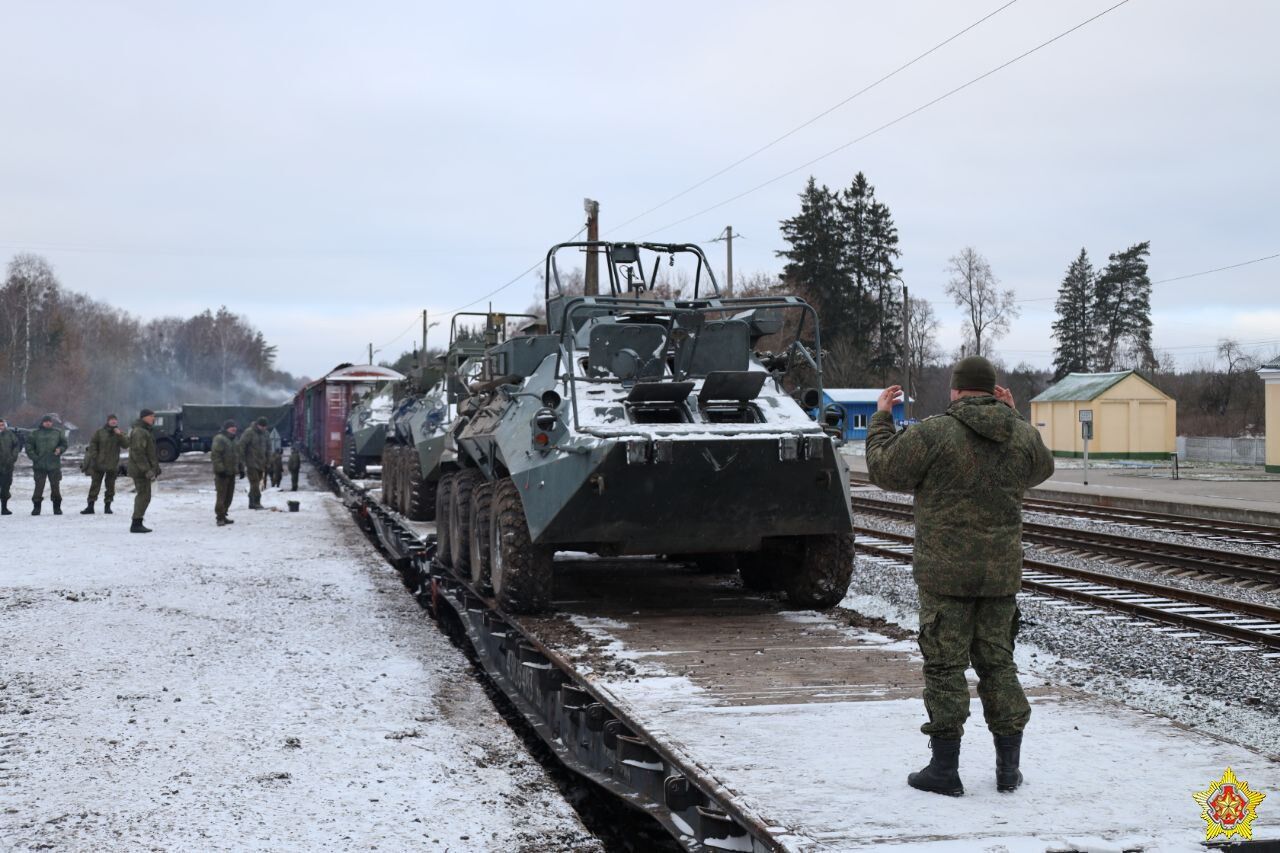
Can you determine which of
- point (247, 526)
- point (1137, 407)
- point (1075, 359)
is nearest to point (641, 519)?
point (247, 526)

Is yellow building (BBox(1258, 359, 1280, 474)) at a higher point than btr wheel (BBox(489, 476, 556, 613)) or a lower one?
higher

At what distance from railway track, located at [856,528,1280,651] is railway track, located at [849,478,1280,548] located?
3081 mm

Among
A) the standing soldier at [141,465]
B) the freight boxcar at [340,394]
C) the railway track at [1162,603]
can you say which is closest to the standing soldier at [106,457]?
the standing soldier at [141,465]

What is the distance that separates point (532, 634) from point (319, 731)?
5.17 ft

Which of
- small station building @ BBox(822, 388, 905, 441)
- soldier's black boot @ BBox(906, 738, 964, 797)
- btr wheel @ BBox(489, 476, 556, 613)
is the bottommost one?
soldier's black boot @ BBox(906, 738, 964, 797)

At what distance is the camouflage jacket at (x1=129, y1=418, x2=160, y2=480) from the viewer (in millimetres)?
17062

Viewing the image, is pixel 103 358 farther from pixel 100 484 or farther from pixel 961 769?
pixel 961 769

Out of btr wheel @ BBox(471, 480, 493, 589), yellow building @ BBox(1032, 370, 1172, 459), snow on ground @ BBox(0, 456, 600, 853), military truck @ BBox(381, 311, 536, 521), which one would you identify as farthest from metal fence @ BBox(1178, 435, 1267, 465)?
snow on ground @ BBox(0, 456, 600, 853)

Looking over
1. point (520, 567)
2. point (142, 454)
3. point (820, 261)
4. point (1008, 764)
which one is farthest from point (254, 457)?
point (820, 261)

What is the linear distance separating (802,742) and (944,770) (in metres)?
0.81

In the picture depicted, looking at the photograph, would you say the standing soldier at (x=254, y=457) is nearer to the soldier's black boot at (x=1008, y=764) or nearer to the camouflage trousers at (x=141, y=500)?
the camouflage trousers at (x=141, y=500)

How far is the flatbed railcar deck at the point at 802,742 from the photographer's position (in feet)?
13.5

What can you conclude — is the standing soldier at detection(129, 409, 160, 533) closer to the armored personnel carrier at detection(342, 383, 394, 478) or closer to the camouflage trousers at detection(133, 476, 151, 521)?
the camouflage trousers at detection(133, 476, 151, 521)

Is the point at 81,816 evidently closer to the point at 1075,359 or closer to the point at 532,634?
the point at 532,634
